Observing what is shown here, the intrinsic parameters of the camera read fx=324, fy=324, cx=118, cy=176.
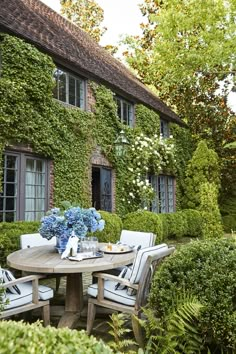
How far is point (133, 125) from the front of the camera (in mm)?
13109

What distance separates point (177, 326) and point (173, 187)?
1281 cm

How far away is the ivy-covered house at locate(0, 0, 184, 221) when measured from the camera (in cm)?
761

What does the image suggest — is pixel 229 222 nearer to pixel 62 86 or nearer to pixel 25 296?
pixel 62 86

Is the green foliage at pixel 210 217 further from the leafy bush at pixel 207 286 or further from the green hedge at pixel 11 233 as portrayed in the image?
the leafy bush at pixel 207 286

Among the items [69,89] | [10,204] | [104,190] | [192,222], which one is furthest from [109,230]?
[192,222]

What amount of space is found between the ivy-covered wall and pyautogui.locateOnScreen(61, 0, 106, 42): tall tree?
59.0 feet

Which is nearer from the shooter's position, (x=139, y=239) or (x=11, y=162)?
(x=139, y=239)

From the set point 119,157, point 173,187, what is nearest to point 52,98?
point 119,157

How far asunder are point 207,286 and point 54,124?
6.41 metres

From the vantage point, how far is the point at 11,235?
6.79 metres

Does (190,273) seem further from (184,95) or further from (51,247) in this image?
(184,95)

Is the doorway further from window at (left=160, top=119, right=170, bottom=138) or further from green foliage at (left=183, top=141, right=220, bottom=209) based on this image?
green foliage at (left=183, top=141, right=220, bottom=209)

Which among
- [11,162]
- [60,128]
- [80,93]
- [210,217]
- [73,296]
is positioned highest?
[80,93]

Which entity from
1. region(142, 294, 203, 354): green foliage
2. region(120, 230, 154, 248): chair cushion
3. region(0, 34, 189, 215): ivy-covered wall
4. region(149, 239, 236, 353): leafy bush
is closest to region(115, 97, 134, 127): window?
region(0, 34, 189, 215): ivy-covered wall
